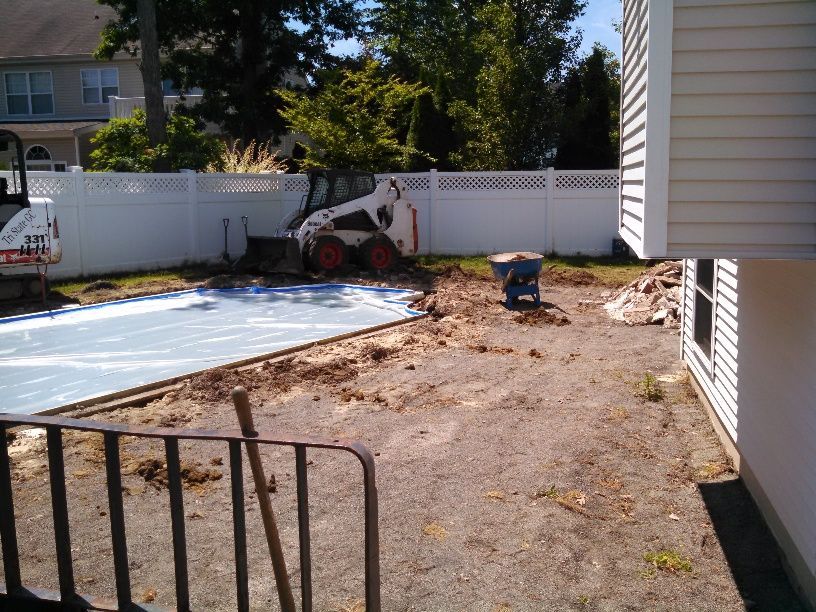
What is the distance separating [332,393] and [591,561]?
388cm

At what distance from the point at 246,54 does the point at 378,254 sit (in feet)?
39.0

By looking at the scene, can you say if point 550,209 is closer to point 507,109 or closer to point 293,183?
point 507,109

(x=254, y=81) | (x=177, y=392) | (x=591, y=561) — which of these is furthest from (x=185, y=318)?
(x=254, y=81)

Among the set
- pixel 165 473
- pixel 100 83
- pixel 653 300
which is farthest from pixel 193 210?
pixel 100 83

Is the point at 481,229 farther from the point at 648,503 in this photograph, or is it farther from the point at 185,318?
the point at 648,503

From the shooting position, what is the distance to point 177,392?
7738 millimetres

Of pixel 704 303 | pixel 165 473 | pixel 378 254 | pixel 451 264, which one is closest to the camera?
pixel 165 473

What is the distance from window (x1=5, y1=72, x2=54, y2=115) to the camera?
28875 mm

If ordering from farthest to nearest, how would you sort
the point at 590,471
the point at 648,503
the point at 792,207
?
the point at 590,471, the point at 648,503, the point at 792,207

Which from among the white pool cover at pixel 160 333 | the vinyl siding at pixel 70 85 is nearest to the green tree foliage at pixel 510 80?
the white pool cover at pixel 160 333

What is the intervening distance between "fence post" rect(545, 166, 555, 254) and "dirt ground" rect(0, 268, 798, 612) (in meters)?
9.50

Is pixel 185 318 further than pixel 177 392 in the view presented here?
Yes

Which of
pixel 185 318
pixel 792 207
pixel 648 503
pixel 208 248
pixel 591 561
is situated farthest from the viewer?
pixel 208 248

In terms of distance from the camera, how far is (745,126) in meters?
3.75
